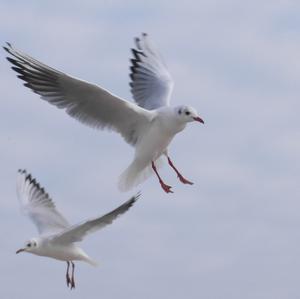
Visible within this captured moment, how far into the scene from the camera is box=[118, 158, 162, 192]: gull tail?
12.2 metres

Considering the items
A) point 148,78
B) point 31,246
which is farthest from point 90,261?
point 148,78

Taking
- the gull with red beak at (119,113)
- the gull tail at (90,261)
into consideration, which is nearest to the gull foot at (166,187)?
the gull with red beak at (119,113)

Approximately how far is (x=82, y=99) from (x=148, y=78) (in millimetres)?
2165

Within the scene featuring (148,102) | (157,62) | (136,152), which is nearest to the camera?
(136,152)

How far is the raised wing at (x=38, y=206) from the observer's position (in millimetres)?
14562

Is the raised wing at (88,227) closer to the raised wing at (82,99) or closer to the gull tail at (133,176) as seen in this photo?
the gull tail at (133,176)

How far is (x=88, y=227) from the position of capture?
42.6ft

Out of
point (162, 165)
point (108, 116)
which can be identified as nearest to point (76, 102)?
point (108, 116)

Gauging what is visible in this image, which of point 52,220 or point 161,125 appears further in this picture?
point 52,220

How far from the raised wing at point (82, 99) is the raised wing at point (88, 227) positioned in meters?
0.65

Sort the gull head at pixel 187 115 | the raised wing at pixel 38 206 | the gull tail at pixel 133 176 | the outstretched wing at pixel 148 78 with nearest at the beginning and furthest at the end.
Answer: the gull head at pixel 187 115, the gull tail at pixel 133 176, the outstretched wing at pixel 148 78, the raised wing at pixel 38 206

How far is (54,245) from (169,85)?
2162mm

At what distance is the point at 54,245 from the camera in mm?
13609

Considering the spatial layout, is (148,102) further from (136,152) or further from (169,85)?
(136,152)
